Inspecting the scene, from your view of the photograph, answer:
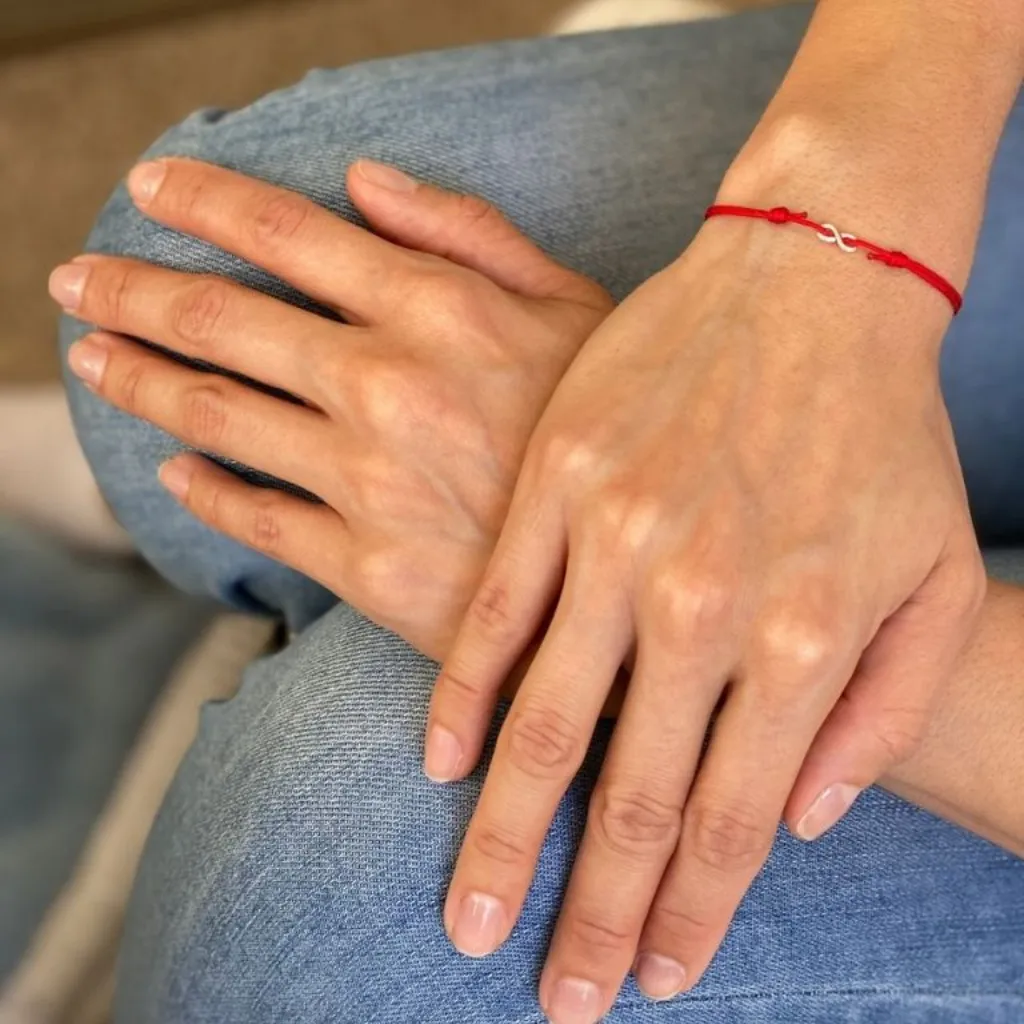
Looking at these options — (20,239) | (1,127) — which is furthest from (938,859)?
(1,127)

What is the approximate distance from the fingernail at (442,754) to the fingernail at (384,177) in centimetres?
33

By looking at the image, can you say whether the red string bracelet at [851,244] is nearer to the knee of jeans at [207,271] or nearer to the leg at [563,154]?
the leg at [563,154]

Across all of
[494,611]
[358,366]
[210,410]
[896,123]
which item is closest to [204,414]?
[210,410]

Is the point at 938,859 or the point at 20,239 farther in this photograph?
the point at 20,239

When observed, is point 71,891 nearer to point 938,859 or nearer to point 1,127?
point 938,859

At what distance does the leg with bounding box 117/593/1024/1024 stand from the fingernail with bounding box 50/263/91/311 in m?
0.31

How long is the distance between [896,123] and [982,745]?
1.19ft

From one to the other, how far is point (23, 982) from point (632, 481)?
22.4 inches

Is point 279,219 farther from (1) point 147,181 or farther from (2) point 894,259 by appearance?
(2) point 894,259

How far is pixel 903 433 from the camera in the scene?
22.5 inches

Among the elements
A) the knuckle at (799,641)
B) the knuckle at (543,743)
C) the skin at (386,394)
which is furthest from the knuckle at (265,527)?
the knuckle at (799,641)

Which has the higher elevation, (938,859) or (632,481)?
(632,481)

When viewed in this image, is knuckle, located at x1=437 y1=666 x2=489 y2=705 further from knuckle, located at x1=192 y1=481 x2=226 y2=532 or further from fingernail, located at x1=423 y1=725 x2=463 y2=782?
knuckle, located at x1=192 y1=481 x2=226 y2=532

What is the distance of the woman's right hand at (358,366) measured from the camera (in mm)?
626
